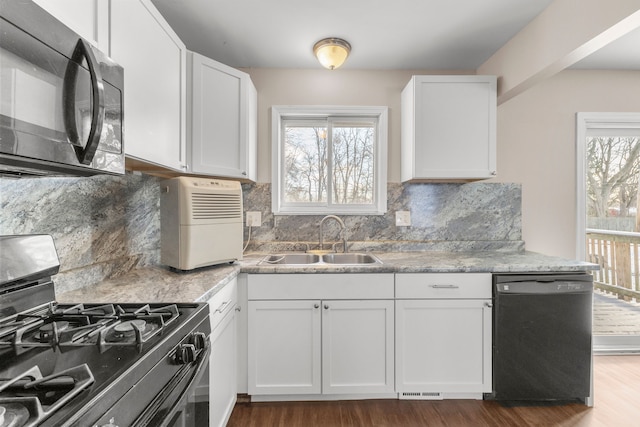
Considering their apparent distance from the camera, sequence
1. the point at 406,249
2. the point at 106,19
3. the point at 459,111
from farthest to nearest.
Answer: the point at 406,249 → the point at 459,111 → the point at 106,19

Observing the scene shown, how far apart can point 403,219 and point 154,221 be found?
1.83m

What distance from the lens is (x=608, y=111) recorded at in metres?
2.49

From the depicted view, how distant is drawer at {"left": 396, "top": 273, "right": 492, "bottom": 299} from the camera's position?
1839 mm

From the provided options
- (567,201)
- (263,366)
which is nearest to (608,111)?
(567,201)

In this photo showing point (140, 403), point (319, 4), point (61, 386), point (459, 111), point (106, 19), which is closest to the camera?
point (61, 386)

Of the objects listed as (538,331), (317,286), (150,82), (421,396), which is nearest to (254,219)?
(317,286)

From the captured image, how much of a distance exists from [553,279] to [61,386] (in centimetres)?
224

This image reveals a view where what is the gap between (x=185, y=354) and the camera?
86 cm

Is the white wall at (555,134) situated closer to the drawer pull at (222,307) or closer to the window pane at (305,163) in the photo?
the window pane at (305,163)

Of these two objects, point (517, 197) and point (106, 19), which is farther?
point (517, 197)

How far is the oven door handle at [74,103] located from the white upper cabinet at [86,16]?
229 mm

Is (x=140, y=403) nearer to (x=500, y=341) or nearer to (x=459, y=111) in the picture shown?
(x=500, y=341)

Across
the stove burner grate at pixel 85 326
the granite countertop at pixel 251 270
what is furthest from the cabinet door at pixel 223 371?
the stove burner grate at pixel 85 326

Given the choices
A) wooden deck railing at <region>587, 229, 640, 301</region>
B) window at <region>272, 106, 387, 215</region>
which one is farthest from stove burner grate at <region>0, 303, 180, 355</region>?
wooden deck railing at <region>587, 229, 640, 301</region>
